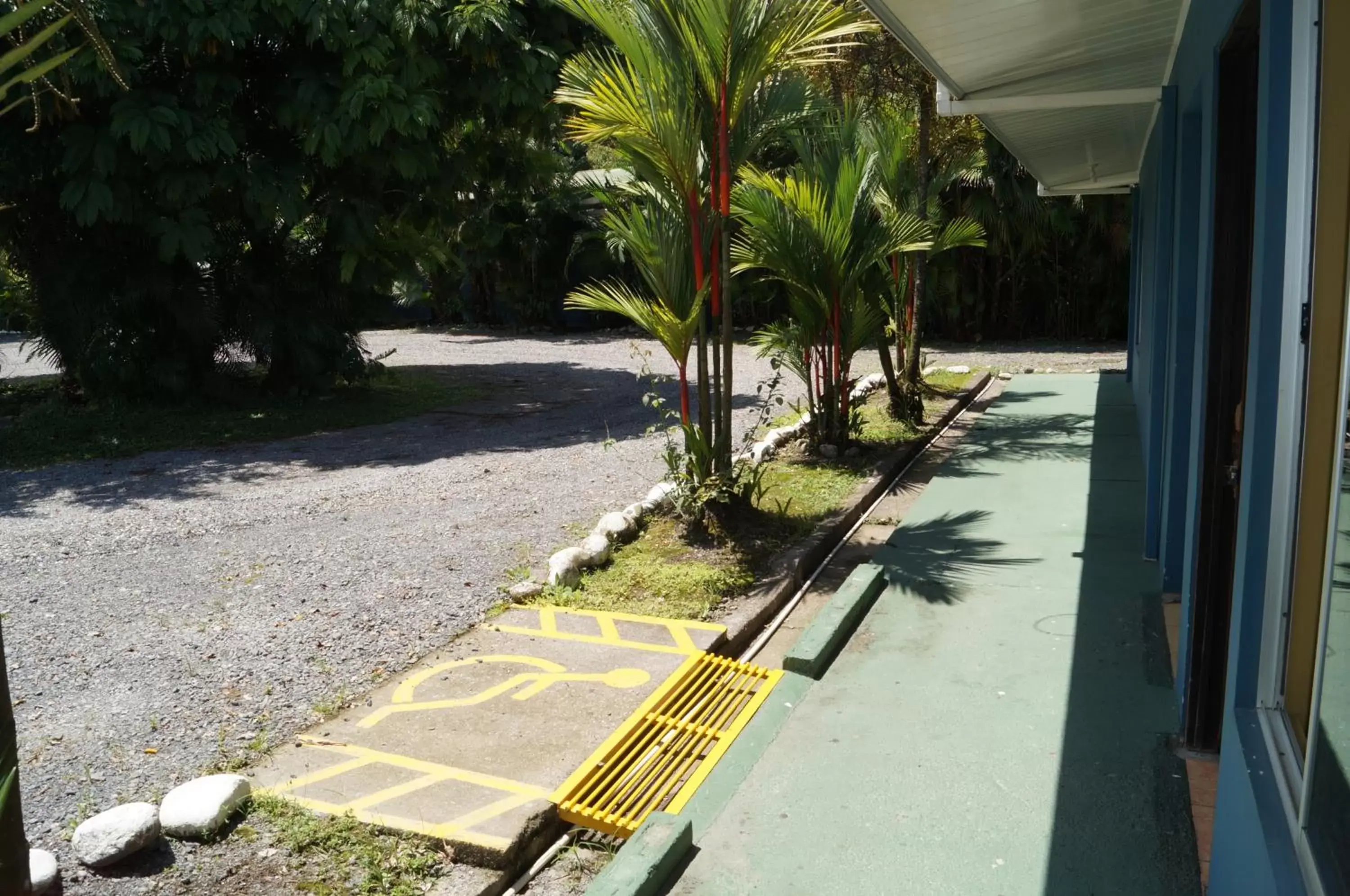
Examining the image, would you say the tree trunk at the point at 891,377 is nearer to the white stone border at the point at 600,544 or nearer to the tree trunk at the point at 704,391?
the white stone border at the point at 600,544

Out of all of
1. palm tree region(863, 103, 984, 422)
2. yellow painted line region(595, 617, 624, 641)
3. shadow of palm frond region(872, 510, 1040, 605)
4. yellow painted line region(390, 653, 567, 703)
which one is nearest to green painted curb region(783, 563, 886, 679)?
shadow of palm frond region(872, 510, 1040, 605)

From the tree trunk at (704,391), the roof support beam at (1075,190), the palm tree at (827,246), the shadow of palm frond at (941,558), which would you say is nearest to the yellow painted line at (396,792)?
the shadow of palm frond at (941,558)

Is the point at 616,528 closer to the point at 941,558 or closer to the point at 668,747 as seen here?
the point at 941,558

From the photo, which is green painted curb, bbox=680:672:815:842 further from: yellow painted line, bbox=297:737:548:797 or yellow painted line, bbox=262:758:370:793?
yellow painted line, bbox=262:758:370:793

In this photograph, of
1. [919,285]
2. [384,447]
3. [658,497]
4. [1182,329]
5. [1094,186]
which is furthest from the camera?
[1094,186]

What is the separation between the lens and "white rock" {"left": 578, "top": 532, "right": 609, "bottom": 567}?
20.1 ft

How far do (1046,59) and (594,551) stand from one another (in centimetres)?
356

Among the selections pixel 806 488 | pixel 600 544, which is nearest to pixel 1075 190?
pixel 806 488

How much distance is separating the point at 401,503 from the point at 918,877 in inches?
221

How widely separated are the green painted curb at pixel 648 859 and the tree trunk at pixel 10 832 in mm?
1428

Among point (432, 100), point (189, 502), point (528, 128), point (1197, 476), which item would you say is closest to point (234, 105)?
point (432, 100)

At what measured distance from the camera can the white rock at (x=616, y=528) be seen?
6.54m

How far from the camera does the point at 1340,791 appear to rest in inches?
66.1

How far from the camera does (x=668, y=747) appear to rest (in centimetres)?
417
